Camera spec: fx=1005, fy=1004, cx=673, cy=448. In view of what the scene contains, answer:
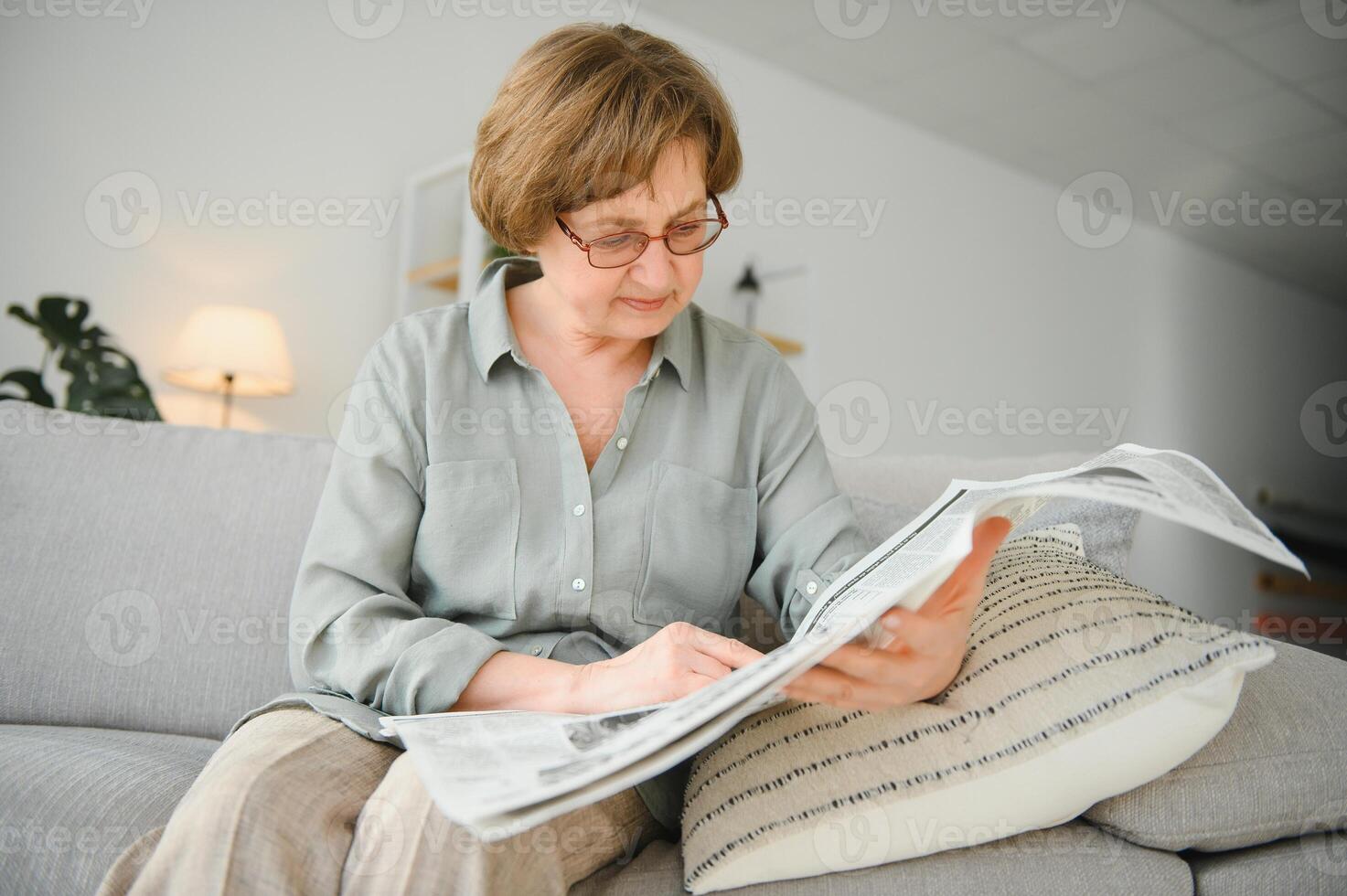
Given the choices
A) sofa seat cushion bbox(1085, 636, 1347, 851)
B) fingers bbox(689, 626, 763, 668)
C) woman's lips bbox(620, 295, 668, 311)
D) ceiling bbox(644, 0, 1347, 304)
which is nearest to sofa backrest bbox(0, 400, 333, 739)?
woman's lips bbox(620, 295, 668, 311)

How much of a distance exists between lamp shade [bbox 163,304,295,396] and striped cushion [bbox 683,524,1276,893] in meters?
2.47

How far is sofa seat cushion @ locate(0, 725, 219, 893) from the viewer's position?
947 millimetres

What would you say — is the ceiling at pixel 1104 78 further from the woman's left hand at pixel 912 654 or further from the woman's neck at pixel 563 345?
the woman's left hand at pixel 912 654

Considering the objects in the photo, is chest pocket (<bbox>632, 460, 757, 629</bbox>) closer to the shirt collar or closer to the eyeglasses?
the shirt collar

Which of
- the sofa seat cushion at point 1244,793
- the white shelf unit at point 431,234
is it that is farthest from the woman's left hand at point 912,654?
the white shelf unit at point 431,234

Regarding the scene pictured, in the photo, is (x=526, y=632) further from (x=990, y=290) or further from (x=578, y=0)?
(x=990, y=290)

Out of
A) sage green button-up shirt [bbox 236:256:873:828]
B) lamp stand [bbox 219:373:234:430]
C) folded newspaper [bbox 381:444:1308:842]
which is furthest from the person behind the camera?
lamp stand [bbox 219:373:234:430]

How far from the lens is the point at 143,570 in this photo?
141 centimetres

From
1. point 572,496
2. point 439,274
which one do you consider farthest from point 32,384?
point 572,496

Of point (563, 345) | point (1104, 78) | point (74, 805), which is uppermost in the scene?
point (1104, 78)

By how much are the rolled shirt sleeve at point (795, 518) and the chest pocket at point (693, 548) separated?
1.1 inches

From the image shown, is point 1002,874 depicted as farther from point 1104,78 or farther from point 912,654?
point 1104,78

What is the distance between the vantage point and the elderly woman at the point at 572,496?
886mm

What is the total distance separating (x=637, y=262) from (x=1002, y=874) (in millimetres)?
721
